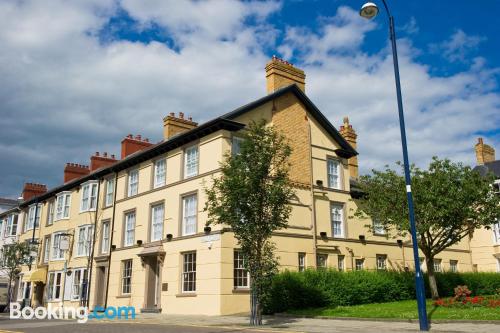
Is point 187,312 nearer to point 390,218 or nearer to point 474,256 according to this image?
point 390,218

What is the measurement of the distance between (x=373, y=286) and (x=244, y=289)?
6.55 m

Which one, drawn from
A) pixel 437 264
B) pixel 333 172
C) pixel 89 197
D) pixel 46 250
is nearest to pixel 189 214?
pixel 333 172

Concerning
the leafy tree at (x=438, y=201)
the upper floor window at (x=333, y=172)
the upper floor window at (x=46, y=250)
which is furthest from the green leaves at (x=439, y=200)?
the upper floor window at (x=46, y=250)

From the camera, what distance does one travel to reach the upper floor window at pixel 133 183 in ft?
104

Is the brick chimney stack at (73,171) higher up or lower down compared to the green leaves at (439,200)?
higher up

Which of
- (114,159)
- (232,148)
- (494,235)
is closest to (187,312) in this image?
(232,148)

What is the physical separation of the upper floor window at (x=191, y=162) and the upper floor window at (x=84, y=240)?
11364 mm

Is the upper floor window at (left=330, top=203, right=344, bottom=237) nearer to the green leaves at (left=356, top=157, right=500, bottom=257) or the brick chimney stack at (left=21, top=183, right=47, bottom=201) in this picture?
the green leaves at (left=356, top=157, right=500, bottom=257)

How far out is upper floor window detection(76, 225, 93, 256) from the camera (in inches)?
1355

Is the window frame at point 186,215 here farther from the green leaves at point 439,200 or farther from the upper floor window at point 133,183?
the green leaves at point 439,200

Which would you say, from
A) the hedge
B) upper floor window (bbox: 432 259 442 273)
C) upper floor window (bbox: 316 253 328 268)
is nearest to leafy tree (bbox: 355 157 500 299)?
the hedge

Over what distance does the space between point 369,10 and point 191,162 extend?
1553 centimetres

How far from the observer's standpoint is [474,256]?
3897cm

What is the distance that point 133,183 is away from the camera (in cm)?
3192
